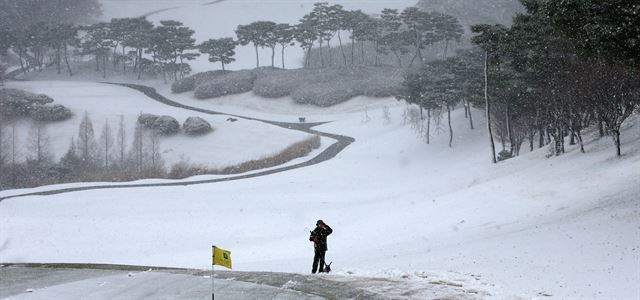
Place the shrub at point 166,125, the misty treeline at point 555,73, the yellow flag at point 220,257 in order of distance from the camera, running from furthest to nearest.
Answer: the shrub at point 166,125, the misty treeline at point 555,73, the yellow flag at point 220,257

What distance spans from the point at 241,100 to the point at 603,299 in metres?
64.4

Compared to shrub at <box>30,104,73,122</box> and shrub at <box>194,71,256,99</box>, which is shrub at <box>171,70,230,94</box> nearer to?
shrub at <box>194,71,256,99</box>

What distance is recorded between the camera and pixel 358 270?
1448cm

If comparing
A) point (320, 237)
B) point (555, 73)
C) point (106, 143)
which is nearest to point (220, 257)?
point (320, 237)

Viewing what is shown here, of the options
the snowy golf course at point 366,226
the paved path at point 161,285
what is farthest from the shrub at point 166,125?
the paved path at point 161,285

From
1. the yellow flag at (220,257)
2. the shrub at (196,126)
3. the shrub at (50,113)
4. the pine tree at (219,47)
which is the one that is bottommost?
the yellow flag at (220,257)

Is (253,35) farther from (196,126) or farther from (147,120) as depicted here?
(196,126)

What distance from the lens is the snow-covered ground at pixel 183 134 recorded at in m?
51.5

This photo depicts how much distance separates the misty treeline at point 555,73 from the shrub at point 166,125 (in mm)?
26028

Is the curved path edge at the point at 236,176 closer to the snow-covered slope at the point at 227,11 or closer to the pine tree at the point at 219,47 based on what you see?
the pine tree at the point at 219,47

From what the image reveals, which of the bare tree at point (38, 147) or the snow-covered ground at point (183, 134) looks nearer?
the bare tree at point (38, 147)

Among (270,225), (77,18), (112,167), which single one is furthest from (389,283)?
(77,18)

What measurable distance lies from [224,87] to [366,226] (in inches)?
2118

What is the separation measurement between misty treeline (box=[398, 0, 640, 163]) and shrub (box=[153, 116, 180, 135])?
26.0 metres
